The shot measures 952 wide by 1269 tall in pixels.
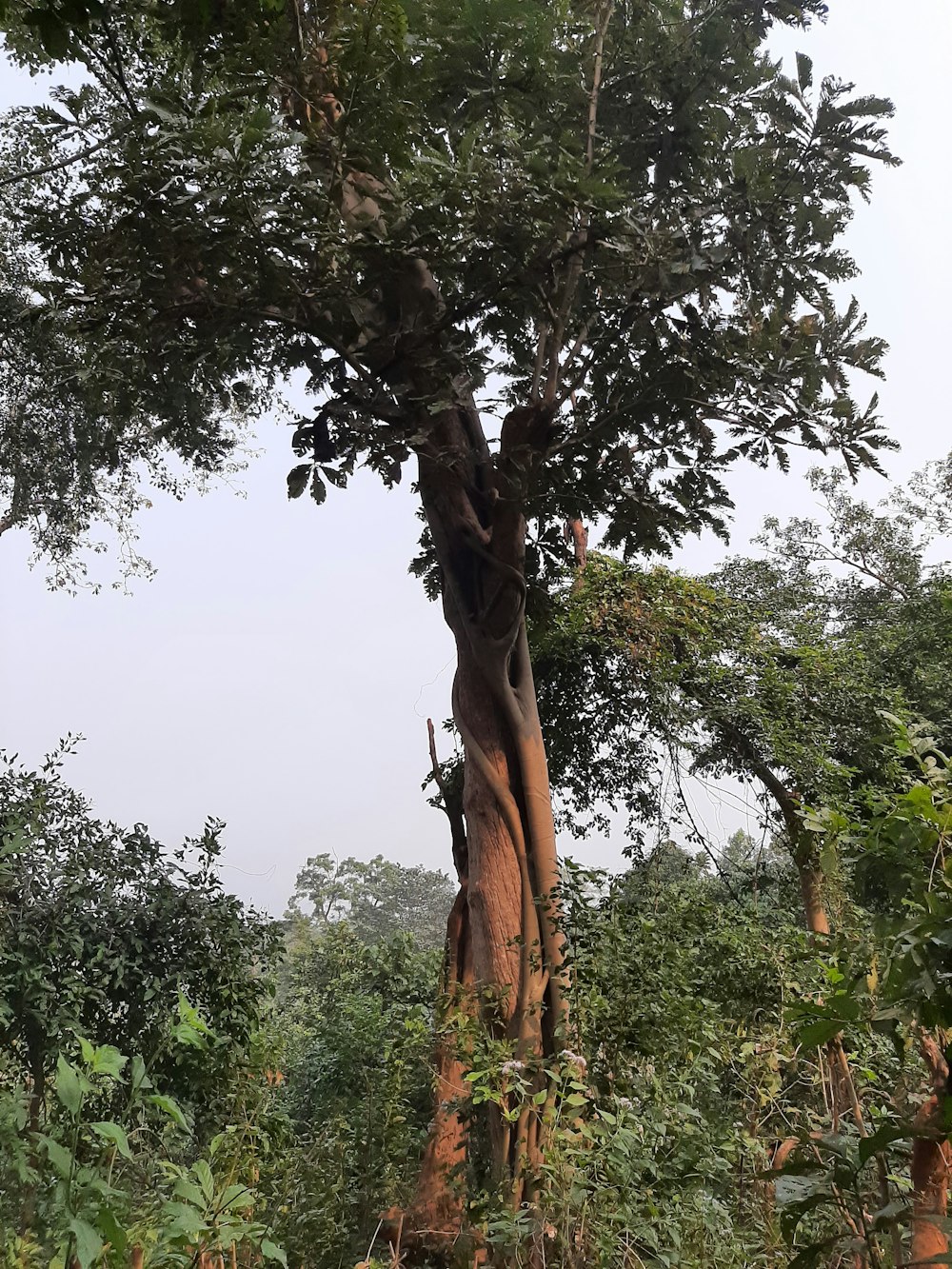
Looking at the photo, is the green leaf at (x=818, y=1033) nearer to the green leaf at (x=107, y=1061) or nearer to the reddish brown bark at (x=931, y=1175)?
the reddish brown bark at (x=931, y=1175)

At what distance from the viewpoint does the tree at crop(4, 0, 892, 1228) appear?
8.02 feet

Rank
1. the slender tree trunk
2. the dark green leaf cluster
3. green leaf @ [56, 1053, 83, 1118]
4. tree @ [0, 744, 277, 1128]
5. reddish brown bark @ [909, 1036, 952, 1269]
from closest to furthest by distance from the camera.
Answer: reddish brown bark @ [909, 1036, 952, 1269] < green leaf @ [56, 1053, 83, 1118] < the dark green leaf cluster < the slender tree trunk < tree @ [0, 744, 277, 1128]

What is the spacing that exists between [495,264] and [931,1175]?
2.67m

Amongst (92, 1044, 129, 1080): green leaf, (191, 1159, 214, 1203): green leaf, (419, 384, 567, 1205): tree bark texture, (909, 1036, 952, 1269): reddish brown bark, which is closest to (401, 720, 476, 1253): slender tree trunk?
(419, 384, 567, 1205): tree bark texture

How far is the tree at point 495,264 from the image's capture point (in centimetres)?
245

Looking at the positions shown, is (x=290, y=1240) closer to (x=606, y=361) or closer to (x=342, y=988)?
(x=342, y=988)

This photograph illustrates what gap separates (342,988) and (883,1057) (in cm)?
326

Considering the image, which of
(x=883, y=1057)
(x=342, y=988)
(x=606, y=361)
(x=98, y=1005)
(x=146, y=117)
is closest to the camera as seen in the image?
(x=146, y=117)

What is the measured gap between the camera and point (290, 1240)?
2646mm

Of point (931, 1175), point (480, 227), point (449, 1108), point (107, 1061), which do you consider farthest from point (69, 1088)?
point (480, 227)

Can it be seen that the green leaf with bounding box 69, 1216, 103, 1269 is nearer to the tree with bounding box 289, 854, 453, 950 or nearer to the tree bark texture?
the tree bark texture

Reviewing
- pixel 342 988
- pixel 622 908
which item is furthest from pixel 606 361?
pixel 342 988

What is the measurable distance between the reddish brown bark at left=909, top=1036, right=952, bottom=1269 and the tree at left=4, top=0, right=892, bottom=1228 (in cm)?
159

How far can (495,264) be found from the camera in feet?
9.21
